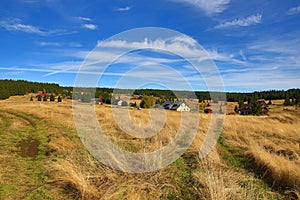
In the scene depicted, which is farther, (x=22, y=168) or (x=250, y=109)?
(x=250, y=109)

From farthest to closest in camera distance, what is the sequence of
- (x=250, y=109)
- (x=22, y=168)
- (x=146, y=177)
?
1. (x=250, y=109)
2. (x=22, y=168)
3. (x=146, y=177)

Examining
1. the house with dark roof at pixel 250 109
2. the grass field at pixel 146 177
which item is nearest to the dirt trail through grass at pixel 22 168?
the grass field at pixel 146 177

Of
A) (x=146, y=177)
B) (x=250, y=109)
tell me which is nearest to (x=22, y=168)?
(x=146, y=177)

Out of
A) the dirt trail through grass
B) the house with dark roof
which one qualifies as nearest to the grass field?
the dirt trail through grass

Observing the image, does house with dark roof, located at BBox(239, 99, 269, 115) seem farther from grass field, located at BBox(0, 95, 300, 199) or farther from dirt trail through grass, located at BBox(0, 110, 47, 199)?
dirt trail through grass, located at BBox(0, 110, 47, 199)

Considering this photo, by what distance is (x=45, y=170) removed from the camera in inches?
268

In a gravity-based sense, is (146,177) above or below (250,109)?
above

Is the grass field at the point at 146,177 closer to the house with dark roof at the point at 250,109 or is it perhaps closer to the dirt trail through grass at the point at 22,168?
the dirt trail through grass at the point at 22,168

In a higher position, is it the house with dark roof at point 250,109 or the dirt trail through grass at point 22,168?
the dirt trail through grass at point 22,168

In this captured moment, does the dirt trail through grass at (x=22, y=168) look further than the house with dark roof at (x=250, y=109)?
No

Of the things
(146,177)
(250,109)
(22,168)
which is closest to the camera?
(146,177)

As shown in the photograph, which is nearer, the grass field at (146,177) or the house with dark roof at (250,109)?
the grass field at (146,177)

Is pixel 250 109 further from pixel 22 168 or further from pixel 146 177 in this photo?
pixel 22 168

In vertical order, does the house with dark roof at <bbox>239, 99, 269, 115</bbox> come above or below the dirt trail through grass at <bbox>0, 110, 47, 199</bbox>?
below
